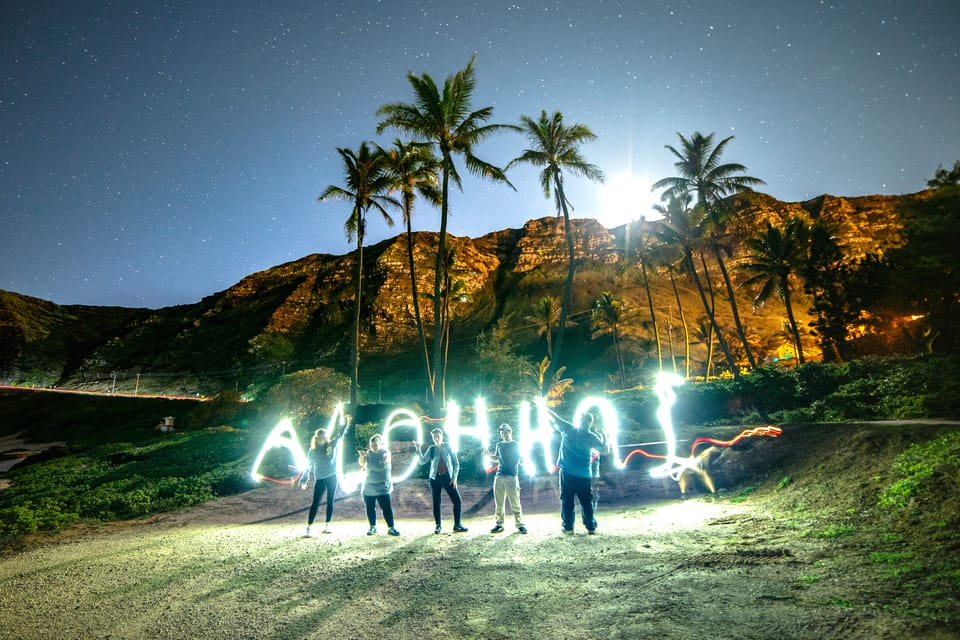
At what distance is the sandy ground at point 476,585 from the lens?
13.9ft

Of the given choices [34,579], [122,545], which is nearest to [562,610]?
[34,579]

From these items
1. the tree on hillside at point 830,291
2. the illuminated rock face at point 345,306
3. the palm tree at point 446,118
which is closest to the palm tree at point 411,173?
the palm tree at point 446,118

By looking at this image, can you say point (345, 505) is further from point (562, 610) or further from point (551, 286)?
point (551, 286)

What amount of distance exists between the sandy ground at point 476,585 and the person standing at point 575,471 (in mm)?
387

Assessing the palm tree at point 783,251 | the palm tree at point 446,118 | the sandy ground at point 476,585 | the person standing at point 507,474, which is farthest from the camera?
the palm tree at point 783,251

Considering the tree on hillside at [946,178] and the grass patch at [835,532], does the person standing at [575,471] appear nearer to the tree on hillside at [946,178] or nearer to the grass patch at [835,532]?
the grass patch at [835,532]

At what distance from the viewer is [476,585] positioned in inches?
222

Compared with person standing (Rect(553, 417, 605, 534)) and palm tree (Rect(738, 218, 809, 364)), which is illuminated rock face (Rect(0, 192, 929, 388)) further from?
person standing (Rect(553, 417, 605, 534))

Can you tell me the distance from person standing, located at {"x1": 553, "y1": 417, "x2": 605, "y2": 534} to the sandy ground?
0.39m

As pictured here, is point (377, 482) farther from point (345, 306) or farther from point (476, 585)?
point (345, 306)

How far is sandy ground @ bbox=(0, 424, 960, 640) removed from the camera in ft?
13.9

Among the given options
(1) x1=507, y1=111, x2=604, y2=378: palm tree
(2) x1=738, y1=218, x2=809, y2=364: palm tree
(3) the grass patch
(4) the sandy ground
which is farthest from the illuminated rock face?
(3) the grass patch

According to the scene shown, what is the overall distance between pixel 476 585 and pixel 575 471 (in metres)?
3.51

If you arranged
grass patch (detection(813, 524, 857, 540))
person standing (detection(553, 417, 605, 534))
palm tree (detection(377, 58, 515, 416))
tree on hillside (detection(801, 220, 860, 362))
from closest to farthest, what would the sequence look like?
grass patch (detection(813, 524, 857, 540)) < person standing (detection(553, 417, 605, 534)) < palm tree (detection(377, 58, 515, 416)) < tree on hillside (detection(801, 220, 860, 362))
